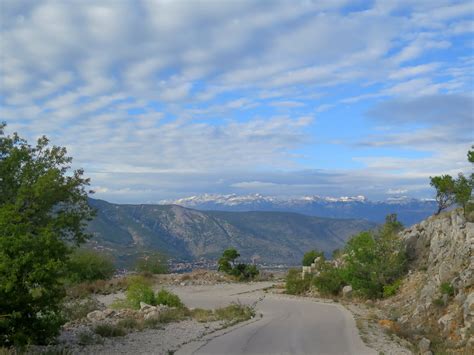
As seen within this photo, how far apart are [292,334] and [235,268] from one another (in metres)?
40.9

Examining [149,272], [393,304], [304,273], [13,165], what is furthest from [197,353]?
[149,272]

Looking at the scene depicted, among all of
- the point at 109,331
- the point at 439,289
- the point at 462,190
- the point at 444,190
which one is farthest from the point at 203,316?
the point at 444,190

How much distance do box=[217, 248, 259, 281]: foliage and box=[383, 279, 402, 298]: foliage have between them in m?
26.7

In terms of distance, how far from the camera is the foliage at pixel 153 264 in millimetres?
62125

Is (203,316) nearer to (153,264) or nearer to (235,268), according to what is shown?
(235,268)

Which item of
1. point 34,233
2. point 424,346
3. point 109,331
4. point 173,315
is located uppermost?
point 34,233

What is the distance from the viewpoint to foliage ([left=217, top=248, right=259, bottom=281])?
61.4m

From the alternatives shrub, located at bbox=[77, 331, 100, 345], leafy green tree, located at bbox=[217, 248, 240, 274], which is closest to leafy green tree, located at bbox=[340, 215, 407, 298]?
leafy green tree, located at bbox=[217, 248, 240, 274]

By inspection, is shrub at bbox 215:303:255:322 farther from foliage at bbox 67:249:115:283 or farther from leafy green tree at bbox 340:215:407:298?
foliage at bbox 67:249:115:283

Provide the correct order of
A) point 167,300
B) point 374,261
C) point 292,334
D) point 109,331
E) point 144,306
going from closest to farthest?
point 109,331
point 292,334
point 144,306
point 167,300
point 374,261

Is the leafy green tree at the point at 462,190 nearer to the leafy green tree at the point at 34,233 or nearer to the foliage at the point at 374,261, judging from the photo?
the foliage at the point at 374,261

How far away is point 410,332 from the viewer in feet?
76.7

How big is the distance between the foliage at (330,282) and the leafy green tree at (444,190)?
988 cm

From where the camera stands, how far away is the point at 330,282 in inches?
1698
